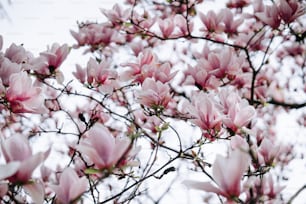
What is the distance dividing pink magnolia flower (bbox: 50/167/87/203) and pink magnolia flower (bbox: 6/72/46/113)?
0.36 m

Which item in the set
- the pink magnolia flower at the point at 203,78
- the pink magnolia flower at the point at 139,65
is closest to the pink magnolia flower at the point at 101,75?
the pink magnolia flower at the point at 139,65

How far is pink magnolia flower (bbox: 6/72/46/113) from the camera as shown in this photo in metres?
1.06

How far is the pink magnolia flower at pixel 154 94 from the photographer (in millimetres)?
1287

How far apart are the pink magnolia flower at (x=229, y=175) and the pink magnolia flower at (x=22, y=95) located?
573 mm

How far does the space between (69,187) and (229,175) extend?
13.4 inches

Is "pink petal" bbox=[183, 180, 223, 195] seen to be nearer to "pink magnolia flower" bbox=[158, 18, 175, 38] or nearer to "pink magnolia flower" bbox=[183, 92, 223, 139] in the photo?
"pink magnolia flower" bbox=[183, 92, 223, 139]

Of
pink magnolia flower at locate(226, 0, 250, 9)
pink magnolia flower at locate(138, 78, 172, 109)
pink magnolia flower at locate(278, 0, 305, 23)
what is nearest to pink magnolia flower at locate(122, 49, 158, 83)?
pink magnolia flower at locate(138, 78, 172, 109)

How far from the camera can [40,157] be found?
2.30ft

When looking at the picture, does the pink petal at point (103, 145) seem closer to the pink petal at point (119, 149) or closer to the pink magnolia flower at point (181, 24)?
the pink petal at point (119, 149)

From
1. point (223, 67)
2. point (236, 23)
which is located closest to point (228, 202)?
point (223, 67)

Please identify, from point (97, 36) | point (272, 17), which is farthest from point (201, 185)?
point (97, 36)

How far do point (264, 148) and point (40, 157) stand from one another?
776 millimetres

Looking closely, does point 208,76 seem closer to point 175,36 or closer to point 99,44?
point 175,36

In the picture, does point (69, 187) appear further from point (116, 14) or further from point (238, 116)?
point (116, 14)
